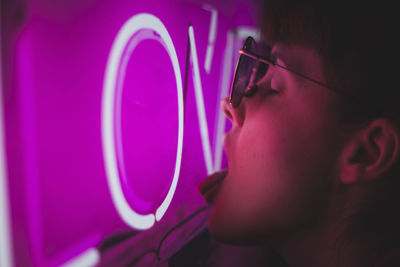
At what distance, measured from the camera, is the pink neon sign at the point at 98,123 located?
35 cm

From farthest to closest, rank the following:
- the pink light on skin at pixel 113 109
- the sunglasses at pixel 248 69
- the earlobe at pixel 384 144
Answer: the sunglasses at pixel 248 69 < the earlobe at pixel 384 144 < the pink light on skin at pixel 113 109

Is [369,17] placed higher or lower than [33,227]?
higher

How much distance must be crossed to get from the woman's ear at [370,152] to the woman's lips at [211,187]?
1.08ft

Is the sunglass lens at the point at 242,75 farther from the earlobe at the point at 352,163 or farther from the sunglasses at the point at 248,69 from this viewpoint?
the earlobe at the point at 352,163

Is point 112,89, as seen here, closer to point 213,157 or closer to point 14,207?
point 14,207

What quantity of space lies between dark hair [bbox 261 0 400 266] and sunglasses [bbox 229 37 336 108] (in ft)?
0.32

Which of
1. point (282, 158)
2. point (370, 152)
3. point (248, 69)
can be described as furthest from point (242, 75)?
point (370, 152)

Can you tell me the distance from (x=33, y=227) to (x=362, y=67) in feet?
2.00

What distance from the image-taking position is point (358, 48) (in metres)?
0.54

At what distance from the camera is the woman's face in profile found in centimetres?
62

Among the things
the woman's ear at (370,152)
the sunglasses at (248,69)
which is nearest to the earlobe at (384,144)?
the woman's ear at (370,152)

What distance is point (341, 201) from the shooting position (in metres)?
0.66

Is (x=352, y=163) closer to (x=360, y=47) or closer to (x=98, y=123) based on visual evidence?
(x=360, y=47)

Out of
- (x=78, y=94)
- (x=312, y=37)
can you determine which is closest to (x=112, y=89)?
(x=78, y=94)
